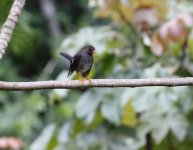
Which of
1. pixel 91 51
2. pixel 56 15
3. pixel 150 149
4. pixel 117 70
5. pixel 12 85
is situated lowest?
pixel 12 85

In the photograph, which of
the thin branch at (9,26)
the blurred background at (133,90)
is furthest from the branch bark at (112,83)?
the blurred background at (133,90)

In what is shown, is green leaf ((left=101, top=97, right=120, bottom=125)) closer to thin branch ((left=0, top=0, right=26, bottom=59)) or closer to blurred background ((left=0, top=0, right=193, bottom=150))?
blurred background ((left=0, top=0, right=193, bottom=150))

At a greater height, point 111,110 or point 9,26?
point 111,110

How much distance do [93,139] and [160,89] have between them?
0.40m

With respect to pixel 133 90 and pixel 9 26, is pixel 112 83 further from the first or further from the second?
pixel 133 90

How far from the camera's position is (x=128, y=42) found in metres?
2.95

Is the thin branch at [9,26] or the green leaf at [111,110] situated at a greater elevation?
the green leaf at [111,110]

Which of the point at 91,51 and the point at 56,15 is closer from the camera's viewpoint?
the point at 91,51

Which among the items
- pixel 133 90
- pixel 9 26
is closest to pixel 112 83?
pixel 9 26

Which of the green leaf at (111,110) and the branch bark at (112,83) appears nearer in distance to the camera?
the branch bark at (112,83)

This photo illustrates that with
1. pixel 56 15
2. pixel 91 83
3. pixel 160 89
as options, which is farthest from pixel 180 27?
pixel 56 15

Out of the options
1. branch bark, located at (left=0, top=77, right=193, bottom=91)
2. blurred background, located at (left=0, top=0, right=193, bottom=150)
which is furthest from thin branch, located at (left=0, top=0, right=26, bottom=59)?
blurred background, located at (left=0, top=0, right=193, bottom=150)

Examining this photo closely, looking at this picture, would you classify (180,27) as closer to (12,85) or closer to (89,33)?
(89,33)

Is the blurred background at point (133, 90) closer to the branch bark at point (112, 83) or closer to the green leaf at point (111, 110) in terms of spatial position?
the green leaf at point (111, 110)
